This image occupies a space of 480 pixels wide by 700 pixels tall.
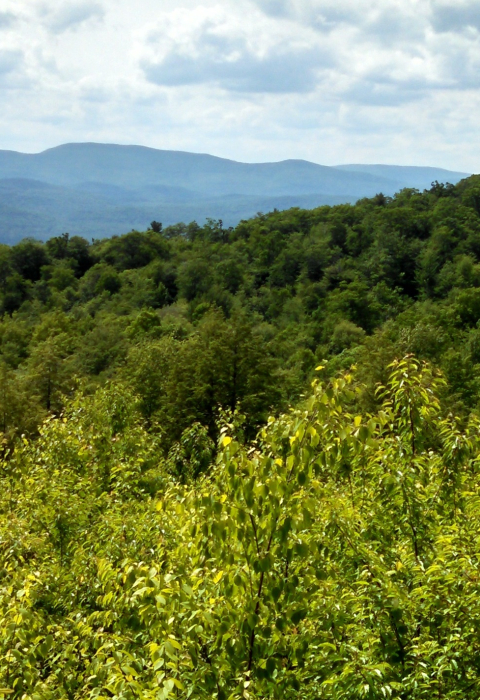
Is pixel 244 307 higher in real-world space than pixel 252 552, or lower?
lower

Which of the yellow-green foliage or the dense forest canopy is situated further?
the dense forest canopy

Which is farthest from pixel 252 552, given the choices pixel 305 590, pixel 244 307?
pixel 244 307

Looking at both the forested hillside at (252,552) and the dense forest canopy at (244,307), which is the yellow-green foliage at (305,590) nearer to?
the forested hillside at (252,552)

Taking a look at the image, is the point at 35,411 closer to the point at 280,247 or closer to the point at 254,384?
the point at 254,384

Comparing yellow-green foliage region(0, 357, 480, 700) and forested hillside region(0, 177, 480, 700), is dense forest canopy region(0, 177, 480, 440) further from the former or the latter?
yellow-green foliage region(0, 357, 480, 700)

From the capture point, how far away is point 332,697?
4.74 meters

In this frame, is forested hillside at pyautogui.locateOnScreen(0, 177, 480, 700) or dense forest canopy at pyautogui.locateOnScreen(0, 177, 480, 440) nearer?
forested hillside at pyautogui.locateOnScreen(0, 177, 480, 700)

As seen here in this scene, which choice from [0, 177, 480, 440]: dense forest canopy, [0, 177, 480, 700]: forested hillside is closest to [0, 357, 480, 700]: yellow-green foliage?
[0, 177, 480, 700]: forested hillside

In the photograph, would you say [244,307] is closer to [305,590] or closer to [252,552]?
[305,590]

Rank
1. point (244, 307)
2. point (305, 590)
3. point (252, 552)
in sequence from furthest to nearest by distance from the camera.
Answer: point (244, 307) → point (305, 590) → point (252, 552)

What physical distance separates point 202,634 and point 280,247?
98098 mm

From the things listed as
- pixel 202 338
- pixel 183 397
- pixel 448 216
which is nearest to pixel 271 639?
pixel 183 397

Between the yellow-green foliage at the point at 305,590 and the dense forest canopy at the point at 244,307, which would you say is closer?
the yellow-green foliage at the point at 305,590

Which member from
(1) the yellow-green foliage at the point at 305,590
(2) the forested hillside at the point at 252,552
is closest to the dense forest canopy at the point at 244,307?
(2) the forested hillside at the point at 252,552
